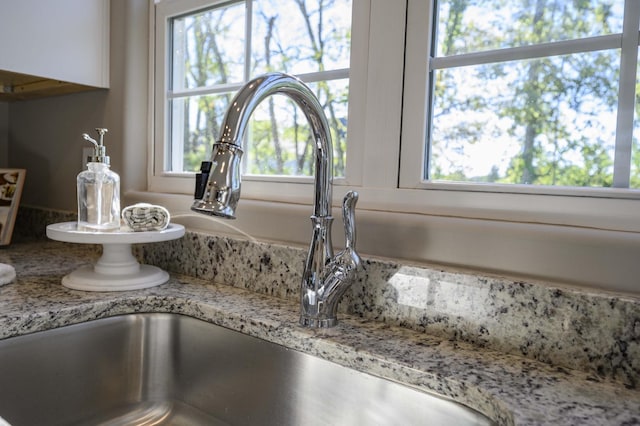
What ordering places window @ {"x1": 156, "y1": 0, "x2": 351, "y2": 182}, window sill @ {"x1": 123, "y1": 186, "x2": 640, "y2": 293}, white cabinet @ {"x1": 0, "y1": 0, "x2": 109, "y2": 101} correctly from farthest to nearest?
white cabinet @ {"x1": 0, "y1": 0, "x2": 109, "y2": 101} < window @ {"x1": 156, "y1": 0, "x2": 351, "y2": 182} < window sill @ {"x1": 123, "y1": 186, "x2": 640, "y2": 293}

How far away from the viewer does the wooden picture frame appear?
137 cm

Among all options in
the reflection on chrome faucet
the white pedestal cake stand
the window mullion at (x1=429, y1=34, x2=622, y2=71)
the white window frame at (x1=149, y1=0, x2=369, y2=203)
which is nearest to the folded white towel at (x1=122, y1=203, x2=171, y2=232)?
the white pedestal cake stand

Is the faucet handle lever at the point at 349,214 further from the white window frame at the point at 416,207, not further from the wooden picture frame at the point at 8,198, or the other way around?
the wooden picture frame at the point at 8,198

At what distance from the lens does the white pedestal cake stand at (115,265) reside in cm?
88

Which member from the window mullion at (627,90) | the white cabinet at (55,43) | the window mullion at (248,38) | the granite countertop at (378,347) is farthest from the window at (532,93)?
the white cabinet at (55,43)

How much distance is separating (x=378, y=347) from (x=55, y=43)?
43.2 inches

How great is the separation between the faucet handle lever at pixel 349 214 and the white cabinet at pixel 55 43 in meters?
0.92

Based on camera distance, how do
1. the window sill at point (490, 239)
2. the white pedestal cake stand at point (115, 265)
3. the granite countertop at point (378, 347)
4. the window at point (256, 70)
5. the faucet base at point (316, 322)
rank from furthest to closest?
the window at point (256, 70) < the white pedestal cake stand at point (115, 265) < the faucet base at point (316, 322) < the window sill at point (490, 239) < the granite countertop at point (378, 347)

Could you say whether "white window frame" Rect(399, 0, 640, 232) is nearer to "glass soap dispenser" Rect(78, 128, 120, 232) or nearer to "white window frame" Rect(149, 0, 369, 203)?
"white window frame" Rect(149, 0, 369, 203)

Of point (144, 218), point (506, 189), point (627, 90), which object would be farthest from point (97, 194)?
point (627, 90)

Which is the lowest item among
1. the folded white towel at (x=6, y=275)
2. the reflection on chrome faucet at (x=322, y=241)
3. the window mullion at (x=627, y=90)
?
the folded white towel at (x=6, y=275)

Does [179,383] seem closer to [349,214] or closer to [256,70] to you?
[349,214]

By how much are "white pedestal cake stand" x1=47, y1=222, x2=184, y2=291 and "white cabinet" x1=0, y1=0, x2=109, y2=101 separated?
0.45 meters

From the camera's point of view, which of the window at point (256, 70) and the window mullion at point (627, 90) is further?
the window at point (256, 70)
